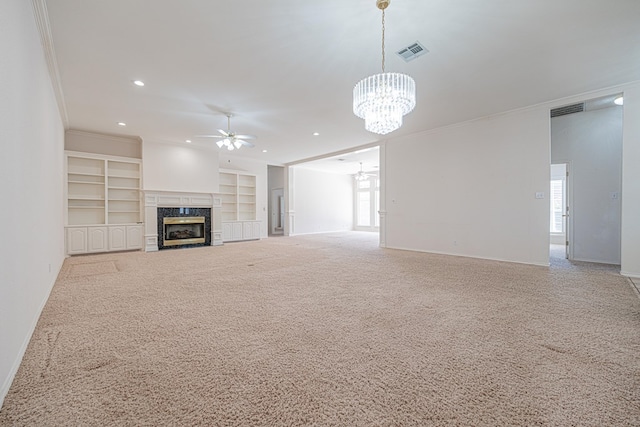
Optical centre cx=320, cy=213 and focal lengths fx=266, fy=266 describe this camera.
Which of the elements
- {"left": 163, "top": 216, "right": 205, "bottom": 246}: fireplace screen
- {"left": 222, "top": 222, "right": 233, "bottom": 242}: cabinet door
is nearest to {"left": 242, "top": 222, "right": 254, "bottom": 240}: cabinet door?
{"left": 222, "top": 222, "right": 233, "bottom": 242}: cabinet door

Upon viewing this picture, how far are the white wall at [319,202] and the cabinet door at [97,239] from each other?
233 inches

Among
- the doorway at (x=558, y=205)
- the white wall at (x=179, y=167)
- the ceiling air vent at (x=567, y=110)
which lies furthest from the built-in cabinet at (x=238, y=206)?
the doorway at (x=558, y=205)

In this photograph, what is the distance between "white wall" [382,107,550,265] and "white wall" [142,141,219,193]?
5.21 metres

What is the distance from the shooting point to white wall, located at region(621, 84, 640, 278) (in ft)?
13.3

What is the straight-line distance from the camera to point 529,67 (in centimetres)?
361

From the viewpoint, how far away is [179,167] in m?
7.51

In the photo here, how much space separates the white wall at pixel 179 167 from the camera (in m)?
7.05

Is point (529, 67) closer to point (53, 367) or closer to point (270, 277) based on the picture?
A: point (270, 277)

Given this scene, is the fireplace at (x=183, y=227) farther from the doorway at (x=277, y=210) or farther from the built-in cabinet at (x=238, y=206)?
the doorway at (x=277, y=210)

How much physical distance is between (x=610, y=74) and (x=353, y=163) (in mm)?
7529

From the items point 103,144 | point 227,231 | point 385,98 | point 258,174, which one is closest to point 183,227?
point 227,231

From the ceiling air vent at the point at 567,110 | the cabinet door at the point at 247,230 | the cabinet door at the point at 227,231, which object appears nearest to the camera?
the ceiling air vent at the point at 567,110

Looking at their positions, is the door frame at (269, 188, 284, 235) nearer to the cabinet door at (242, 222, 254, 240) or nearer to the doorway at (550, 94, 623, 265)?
the cabinet door at (242, 222, 254, 240)

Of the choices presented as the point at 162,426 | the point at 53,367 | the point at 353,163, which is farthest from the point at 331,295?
the point at 353,163
